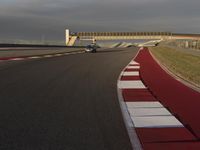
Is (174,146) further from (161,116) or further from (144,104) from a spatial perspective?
(144,104)

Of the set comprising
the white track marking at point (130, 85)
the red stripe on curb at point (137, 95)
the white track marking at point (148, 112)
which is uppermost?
the white track marking at point (148, 112)

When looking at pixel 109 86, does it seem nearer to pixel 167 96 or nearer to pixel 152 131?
pixel 167 96

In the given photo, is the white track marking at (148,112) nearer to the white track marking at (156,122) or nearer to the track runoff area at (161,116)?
the track runoff area at (161,116)

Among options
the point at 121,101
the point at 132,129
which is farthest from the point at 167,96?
the point at 132,129

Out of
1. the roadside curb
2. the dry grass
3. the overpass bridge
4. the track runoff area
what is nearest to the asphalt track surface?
the roadside curb

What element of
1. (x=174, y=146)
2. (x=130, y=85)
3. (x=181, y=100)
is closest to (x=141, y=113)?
(x=181, y=100)

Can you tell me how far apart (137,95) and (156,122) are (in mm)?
3755

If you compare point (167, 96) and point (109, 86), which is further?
point (109, 86)

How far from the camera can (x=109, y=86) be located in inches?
540

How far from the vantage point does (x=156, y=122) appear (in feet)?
26.3

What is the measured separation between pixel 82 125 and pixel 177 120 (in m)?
1.81

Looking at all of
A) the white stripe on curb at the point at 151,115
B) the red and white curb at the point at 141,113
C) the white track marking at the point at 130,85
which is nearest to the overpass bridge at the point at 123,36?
the white track marking at the point at 130,85

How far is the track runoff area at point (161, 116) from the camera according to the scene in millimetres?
6602

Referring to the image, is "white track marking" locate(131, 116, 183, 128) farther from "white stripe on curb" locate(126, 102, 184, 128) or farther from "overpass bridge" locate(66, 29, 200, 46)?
"overpass bridge" locate(66, 29, 200, 46)
